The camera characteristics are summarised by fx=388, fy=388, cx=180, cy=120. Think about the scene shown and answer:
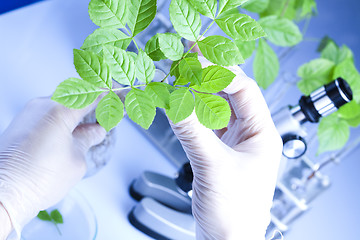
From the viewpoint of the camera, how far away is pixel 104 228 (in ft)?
2.96

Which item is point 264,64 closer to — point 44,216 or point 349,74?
point 349,74

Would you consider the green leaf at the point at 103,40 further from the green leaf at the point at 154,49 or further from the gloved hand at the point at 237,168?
the gloved hand at the point at 237,168

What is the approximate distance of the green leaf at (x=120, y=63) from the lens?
475mm

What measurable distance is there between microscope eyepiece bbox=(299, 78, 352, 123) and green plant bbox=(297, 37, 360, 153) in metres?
0.16

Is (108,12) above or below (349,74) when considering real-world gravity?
above

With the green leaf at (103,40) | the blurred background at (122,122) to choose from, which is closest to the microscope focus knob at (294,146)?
the blurred background at (122,122)

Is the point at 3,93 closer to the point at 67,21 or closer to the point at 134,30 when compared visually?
the point at 67,21

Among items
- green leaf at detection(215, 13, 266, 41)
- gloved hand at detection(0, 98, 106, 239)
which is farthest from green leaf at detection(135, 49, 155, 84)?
gloved hand at detection(0, 98, 106, 239)

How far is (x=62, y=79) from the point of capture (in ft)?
3.48

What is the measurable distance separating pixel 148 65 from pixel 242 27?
132 millimetres

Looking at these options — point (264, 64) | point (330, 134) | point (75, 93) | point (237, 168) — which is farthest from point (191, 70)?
point (330, 134)

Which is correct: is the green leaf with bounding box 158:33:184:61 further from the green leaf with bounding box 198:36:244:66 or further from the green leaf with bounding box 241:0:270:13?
the green leaf with bounding box 241:0:270:13

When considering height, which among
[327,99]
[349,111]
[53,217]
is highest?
[327,99]

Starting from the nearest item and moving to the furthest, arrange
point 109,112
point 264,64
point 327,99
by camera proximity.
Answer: point 109,112
point 327,99
point 264,64
